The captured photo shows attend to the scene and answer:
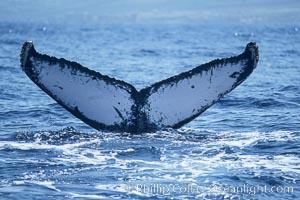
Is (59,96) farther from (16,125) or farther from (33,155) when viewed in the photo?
(16,125)

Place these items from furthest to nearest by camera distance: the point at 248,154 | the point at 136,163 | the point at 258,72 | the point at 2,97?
the point at 258,72, the point at 2,97, the point at 248,154, the point at 136,163

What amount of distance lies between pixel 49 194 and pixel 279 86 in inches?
515

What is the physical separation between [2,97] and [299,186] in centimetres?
1029

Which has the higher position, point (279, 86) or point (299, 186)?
A: point (279, 86)

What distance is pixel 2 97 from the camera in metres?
16.7

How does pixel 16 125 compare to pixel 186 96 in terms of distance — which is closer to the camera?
pixel 186 96

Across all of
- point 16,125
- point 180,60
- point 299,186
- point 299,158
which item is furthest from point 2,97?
point 180,60

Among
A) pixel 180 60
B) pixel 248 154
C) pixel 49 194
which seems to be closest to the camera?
pixel 49 194

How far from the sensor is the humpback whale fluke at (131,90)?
9094 millimetres

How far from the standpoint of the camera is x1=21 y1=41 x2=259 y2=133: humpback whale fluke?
29.8ft

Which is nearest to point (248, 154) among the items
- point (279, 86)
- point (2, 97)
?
point (2, 97)

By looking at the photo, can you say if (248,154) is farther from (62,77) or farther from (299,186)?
(62,77)

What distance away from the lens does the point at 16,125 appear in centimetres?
1233

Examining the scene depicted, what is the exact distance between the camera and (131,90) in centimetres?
929
